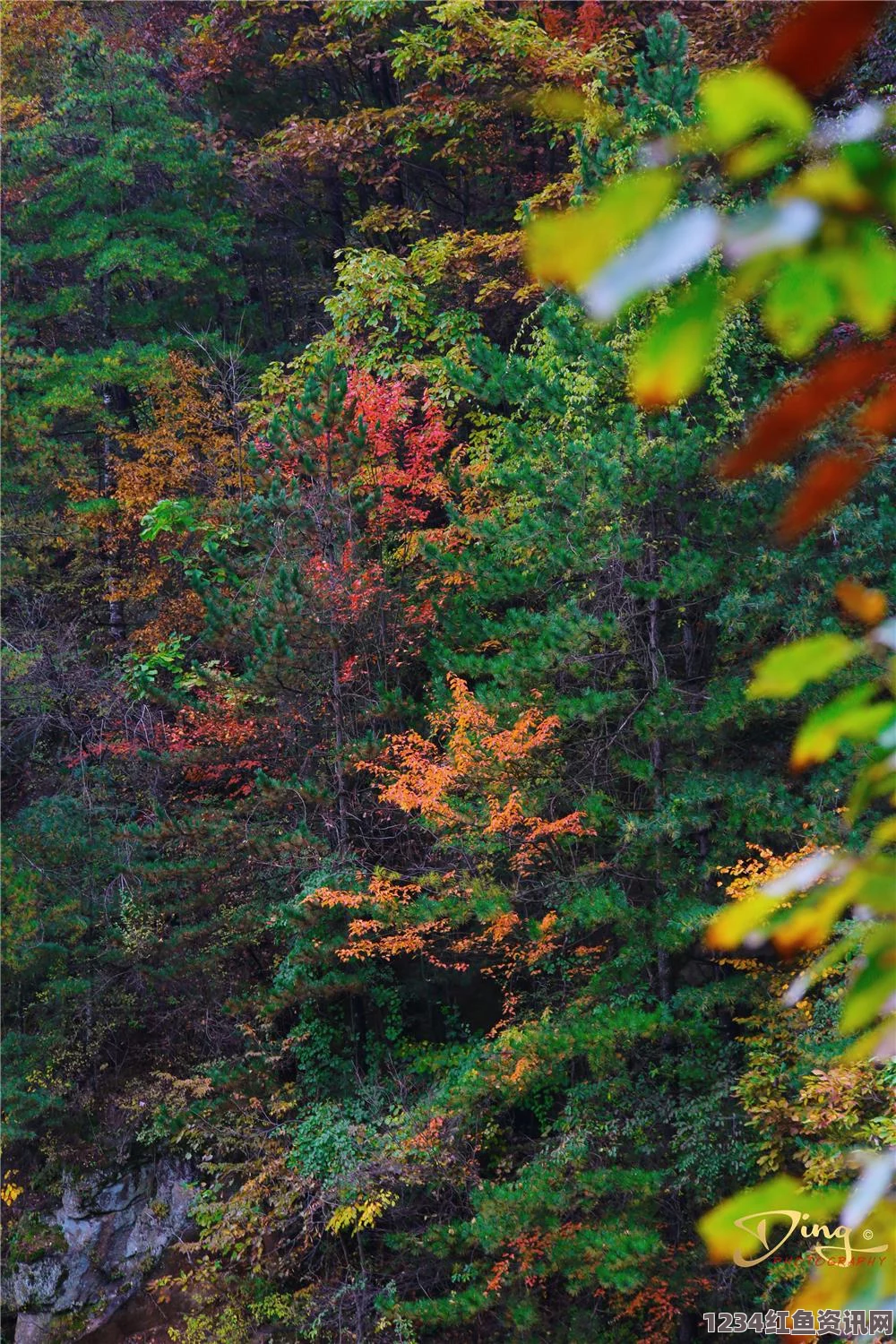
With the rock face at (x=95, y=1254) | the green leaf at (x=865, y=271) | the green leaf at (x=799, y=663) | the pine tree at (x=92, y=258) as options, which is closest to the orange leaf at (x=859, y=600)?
the green leaf at (x=799, y=663)

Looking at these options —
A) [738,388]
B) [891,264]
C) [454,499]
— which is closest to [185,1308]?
[454,499]

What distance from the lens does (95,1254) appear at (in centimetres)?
871

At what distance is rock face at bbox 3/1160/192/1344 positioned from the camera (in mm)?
8500

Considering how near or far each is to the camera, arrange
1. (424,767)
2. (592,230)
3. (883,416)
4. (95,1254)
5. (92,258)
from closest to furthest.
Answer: (592,230)
(883,416)
(424,767)
(95,1254)
(92,258)

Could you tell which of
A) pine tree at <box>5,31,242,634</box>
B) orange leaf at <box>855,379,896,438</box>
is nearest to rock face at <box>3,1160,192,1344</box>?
pine tree at <box>5,31,242,634</box>

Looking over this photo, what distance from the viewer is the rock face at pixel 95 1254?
27.9 ft

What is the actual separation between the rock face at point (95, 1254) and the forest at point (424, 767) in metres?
0.03

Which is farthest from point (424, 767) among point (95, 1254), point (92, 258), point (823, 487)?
point (92, 258)

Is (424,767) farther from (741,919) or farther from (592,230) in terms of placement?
(592,230)

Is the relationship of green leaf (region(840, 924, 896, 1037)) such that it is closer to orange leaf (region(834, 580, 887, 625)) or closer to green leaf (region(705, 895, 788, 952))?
green leaf (region(705, 895, 788, 952))

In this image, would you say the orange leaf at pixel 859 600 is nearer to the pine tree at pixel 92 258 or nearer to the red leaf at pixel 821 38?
the red leaf at pixel 821 38

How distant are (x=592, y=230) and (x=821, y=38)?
0.11 metres

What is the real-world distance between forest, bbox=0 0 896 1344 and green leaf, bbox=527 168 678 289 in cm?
418

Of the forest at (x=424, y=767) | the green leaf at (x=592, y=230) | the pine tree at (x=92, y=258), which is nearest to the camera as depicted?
the green leaf at (x=592, y=230)
